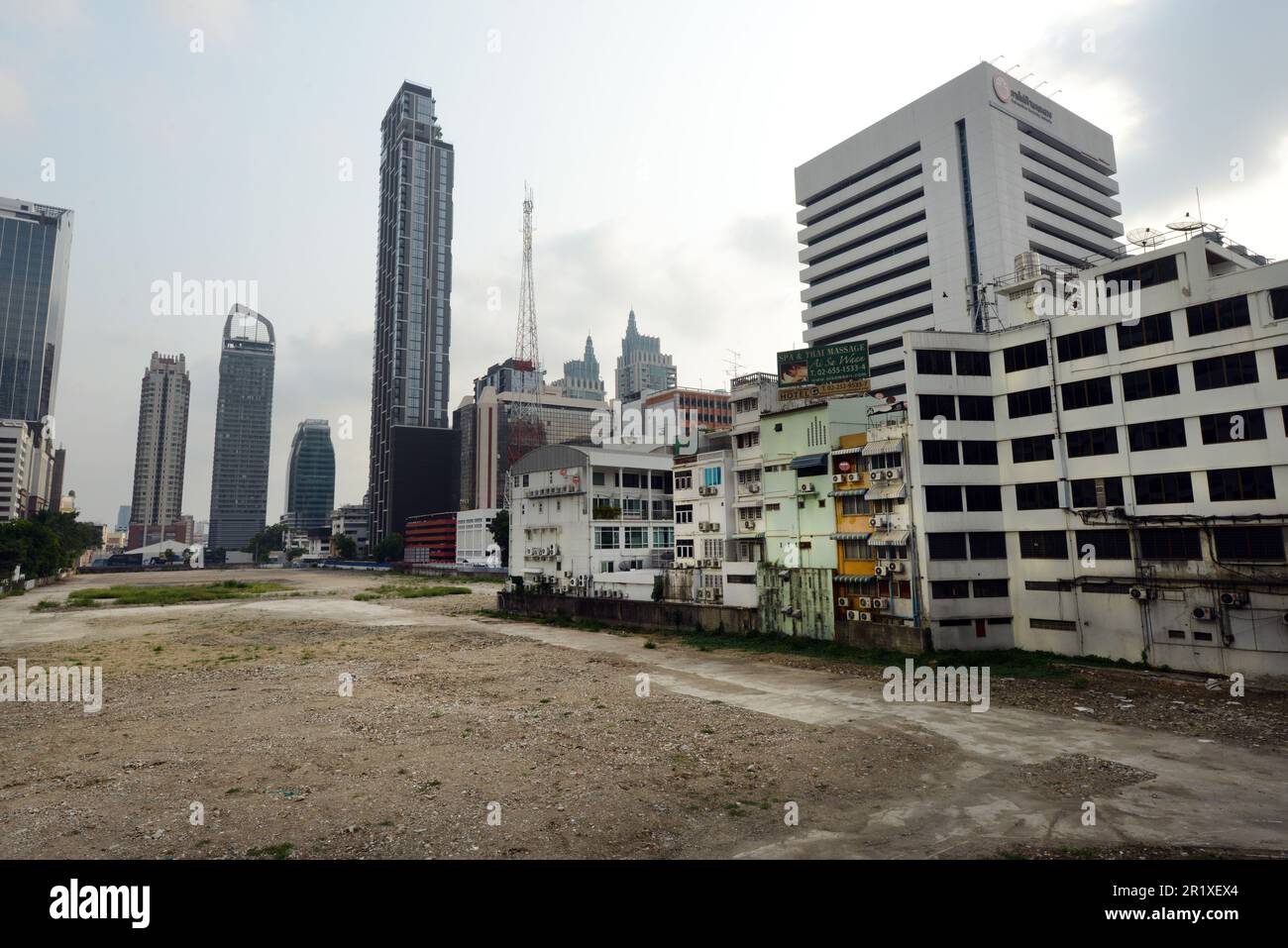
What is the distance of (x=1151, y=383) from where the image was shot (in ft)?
99.7

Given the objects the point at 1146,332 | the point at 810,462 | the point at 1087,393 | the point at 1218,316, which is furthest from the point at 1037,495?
the point at 810,462

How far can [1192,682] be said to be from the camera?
2716 centimetres

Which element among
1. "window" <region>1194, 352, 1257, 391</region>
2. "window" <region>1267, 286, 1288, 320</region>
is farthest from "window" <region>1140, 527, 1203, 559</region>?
"window" <region>1267, 286, 1288, 320</region>

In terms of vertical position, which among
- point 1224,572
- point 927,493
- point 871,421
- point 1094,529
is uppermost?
point 871,421

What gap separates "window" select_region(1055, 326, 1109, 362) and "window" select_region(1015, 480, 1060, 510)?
21.1ft

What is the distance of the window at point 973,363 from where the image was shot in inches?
1411

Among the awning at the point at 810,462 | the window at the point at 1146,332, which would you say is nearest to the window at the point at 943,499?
the awning at the point at 810,462

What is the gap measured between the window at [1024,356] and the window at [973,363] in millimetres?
861

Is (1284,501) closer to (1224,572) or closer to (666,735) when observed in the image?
(1224,572)

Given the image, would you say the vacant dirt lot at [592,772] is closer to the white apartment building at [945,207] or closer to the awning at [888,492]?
the awning at [888,492]

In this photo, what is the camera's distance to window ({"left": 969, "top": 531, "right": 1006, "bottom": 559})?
34688 millimetres
